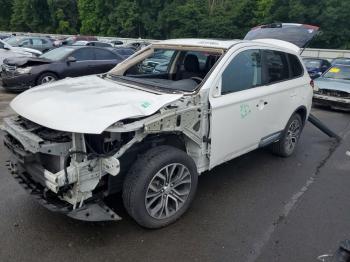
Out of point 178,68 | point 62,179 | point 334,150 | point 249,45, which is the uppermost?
point 249,45

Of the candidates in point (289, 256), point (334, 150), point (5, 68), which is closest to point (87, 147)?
point (289, 256)

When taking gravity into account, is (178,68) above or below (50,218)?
above

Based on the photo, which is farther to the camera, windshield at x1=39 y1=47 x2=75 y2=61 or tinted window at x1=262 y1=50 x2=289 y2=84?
windshield at x1=39 y1=47 x2=75 y2=61

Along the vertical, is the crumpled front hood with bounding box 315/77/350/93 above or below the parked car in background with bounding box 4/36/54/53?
below

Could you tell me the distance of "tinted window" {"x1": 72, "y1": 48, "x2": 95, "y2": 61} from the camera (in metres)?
10.5

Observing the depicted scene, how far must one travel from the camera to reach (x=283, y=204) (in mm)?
4020

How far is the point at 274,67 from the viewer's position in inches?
189

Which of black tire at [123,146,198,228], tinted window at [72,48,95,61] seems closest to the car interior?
black tire at [123,146,198,228]

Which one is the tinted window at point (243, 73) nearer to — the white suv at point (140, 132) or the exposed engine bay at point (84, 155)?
the white suv at point (140, 132)

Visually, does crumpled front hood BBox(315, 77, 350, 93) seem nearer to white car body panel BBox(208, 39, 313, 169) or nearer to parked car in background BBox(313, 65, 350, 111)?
parked car in background BBox(313, 65, 350, 111)

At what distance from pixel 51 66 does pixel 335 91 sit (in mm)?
7991

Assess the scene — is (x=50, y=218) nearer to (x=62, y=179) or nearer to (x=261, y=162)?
(x=62, y=179)

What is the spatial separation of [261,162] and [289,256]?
2320 millimetres

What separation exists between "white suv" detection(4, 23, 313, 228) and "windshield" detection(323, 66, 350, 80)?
6.97 metres
